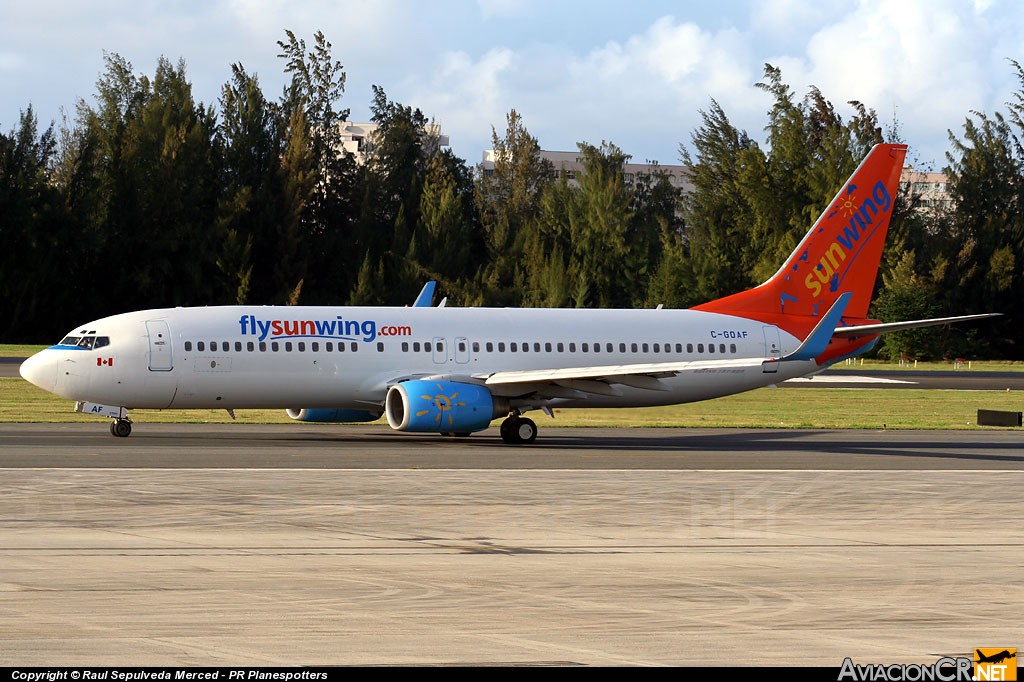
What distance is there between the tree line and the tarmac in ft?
204

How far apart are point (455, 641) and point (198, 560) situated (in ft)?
17.6

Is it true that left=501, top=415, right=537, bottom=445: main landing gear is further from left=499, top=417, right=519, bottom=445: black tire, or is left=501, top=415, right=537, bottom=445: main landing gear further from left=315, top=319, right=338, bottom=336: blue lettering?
left=315, top=319, right=338, bottom=336: blue lettering

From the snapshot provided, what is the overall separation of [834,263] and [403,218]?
6559cm

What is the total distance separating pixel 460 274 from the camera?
10519 centimetres

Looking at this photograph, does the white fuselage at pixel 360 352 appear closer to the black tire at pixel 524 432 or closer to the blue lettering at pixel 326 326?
the blue lettering at pixel 326 326

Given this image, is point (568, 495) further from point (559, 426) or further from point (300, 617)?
point (559, 426)

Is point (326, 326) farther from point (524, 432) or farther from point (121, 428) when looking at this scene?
point (524, 432)

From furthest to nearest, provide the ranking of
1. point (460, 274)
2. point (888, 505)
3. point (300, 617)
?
point (460, 274)
point (888, 505)
point (300, 617)

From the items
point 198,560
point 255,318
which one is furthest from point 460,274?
point 198,560

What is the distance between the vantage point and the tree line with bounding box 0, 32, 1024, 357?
9400cm

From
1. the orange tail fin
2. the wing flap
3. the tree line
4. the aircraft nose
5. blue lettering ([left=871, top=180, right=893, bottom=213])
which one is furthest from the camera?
the tree line

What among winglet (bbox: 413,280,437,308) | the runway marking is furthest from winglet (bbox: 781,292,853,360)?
the runway marking

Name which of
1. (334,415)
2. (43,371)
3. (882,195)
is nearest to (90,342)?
(43,371)

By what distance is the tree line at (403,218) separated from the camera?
308ft
